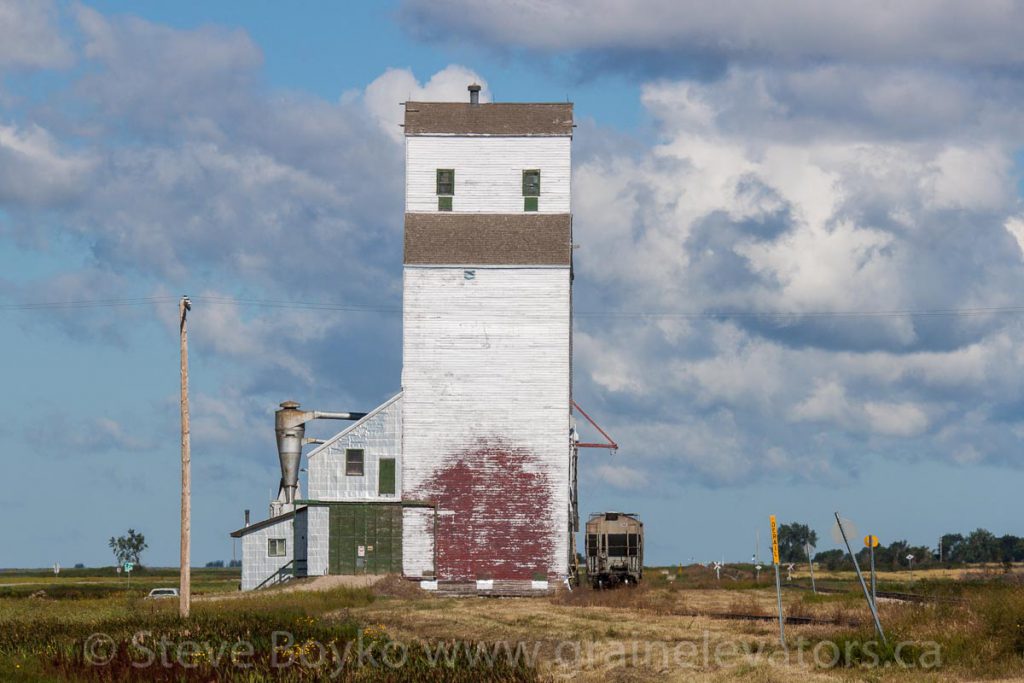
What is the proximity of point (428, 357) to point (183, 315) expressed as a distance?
17.8m

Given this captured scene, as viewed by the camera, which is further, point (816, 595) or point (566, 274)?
point (566, 274)

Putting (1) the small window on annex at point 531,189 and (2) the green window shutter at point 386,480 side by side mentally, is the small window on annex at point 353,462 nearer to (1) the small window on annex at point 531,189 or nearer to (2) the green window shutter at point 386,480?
(2) the green window shutter at point 386,480

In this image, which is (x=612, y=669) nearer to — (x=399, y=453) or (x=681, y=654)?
(x=681, y=654)

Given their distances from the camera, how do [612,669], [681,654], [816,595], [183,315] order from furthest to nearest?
[816,595] < [183,315] < [681,654] < [612,669]

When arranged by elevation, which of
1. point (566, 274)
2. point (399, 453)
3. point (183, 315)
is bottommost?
point (399, 453)

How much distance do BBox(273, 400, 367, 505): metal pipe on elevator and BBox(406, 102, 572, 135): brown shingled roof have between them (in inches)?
528

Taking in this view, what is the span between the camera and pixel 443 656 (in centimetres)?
2644

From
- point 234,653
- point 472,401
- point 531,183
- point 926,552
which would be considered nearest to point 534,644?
point 234,653

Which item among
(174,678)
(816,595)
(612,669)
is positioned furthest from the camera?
(816,595)

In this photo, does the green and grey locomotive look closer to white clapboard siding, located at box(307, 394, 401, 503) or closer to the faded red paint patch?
the faded red paint patch

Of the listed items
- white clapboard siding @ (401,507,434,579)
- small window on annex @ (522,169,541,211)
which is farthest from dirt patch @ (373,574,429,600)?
small window on annex @ (522,169,541,211)

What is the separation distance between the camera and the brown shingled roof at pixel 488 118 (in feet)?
193

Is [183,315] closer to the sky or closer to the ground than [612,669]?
closer to the sky

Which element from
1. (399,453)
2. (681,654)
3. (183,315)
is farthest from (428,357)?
(681,654)
